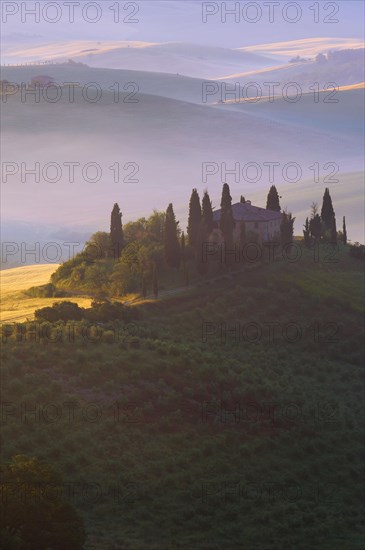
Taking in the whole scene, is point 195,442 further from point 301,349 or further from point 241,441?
point 301,349

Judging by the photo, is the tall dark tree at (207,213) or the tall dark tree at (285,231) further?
the tall dark tree at (285,231)

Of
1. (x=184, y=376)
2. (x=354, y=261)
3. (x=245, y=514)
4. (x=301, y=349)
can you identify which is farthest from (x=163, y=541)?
(x=354, y=261)

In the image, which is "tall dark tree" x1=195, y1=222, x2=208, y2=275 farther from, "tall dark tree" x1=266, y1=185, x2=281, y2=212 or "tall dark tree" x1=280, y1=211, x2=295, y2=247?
"tall dark tree" x1=266, y1=185, x2=281, y2=212

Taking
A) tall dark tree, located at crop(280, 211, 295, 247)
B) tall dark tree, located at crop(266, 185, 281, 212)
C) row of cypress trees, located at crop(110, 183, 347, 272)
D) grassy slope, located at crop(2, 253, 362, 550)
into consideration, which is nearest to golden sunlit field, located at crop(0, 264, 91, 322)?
row of cypress trees, located at crop(110, 183, 347, 272)

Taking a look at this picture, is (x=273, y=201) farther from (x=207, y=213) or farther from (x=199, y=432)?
(x=199, y=432)

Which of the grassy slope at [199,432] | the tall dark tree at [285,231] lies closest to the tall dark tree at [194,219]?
the tall dark tree at [285,231]

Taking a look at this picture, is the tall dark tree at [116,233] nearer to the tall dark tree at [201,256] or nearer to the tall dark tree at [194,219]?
the tall dark tree at [194,219]
